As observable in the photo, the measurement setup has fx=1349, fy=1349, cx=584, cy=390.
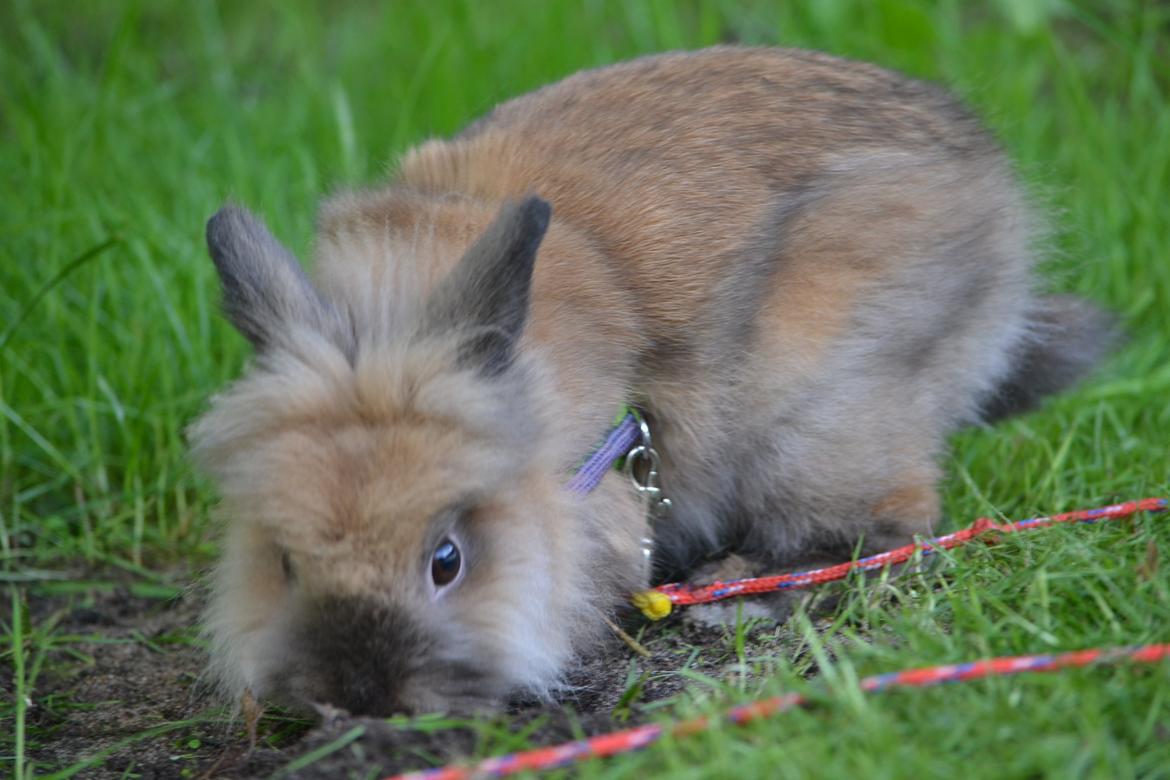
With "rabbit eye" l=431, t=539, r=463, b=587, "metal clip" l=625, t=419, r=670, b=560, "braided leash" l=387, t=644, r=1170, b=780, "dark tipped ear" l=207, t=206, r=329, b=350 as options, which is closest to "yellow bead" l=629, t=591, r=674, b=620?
"metal clip" l=625, t=419, r=670, b=560

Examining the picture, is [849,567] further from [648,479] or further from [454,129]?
[454,129]

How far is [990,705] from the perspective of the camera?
2268 mm

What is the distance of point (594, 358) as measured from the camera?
3.12 meters

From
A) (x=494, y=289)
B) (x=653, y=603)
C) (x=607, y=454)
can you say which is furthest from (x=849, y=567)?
(x=494, y=289)

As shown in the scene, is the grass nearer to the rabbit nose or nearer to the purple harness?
the rabbit nose

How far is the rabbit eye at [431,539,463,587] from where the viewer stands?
2598mm

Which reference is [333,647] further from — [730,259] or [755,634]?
[730,259]

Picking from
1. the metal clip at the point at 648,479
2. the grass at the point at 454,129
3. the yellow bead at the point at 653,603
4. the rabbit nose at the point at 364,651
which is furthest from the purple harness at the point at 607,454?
the rabbit nose at the point at 364,651

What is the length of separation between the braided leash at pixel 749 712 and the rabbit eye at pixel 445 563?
41cm

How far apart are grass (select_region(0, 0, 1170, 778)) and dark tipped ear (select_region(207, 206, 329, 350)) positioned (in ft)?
3.10

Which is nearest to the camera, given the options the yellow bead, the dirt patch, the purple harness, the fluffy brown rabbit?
the dirt patch

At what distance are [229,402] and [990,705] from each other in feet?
5.25

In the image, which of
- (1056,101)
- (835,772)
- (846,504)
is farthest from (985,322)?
(1056,101)

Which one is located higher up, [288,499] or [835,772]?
[288,499]
